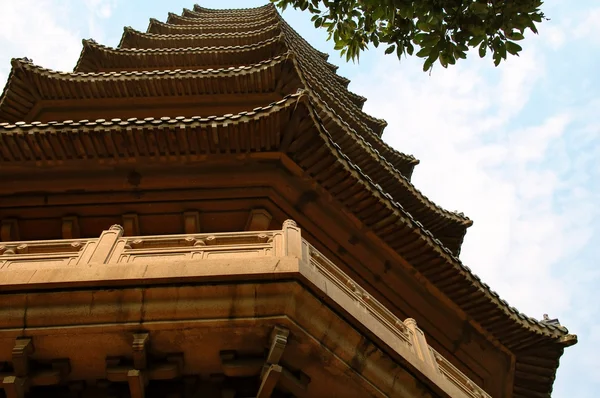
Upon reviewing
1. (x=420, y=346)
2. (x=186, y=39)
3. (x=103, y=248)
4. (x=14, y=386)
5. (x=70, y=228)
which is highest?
(x=186, y=39)

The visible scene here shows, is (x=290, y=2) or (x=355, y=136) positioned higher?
(x=355, y=136)

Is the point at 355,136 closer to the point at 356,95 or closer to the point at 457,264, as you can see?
the point at 457,264

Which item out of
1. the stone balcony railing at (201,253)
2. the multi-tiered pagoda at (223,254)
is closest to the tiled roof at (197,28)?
the multi-tiered pagoda at (223,254)

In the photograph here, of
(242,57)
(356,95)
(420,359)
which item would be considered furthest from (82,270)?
(356,95)

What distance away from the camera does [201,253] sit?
270 inches

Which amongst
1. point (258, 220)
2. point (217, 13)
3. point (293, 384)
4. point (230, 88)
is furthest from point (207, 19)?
point (293, 384)

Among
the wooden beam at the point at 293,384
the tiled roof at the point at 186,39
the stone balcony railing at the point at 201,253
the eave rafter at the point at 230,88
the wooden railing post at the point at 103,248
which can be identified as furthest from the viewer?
the tiled roof at the point at 186,39

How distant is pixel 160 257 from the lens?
6.84 meters

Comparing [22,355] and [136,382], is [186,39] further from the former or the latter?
[136,382]

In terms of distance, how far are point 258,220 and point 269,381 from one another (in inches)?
148

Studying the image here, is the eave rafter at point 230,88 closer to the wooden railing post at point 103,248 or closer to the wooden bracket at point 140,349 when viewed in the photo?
the wooden railing post at point 103,248

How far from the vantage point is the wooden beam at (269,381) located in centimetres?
586

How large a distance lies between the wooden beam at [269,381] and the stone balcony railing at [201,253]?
43.6 inches

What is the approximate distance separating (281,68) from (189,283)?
A: 326 inches
